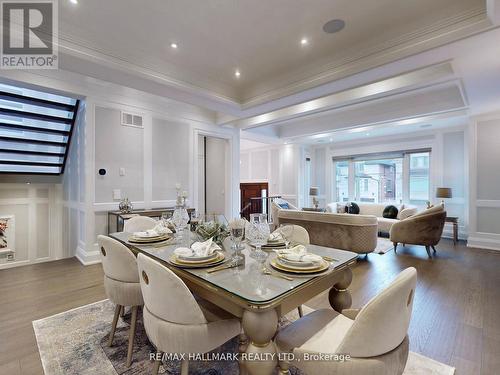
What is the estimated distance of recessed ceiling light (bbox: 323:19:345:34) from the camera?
254 centimetres

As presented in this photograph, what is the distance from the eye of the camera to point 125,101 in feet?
13.8

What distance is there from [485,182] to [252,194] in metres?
6.39

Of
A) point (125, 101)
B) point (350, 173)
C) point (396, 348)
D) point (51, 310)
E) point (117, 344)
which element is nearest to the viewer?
point (396, 348)

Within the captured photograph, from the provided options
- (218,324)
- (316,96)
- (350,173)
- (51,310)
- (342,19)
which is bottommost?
(51,310)

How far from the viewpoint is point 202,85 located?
3.80m

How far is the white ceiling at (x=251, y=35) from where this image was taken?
2.32 metres

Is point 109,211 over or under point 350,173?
under

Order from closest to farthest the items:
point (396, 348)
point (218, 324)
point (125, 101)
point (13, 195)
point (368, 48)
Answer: point (396, 348)
point (218, 324)
point (368, 48)
point (125, 101)
point (13, 195)

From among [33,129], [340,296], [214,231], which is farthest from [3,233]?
[340,296]

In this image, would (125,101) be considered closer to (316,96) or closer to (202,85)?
(202,85)

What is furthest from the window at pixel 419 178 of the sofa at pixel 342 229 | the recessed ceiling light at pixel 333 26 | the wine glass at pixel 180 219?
the wine glass at pixel 180 219

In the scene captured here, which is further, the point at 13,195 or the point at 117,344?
the point at 13,195

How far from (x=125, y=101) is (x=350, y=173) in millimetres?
6640

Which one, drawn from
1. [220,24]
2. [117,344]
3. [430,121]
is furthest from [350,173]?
[117,344]
